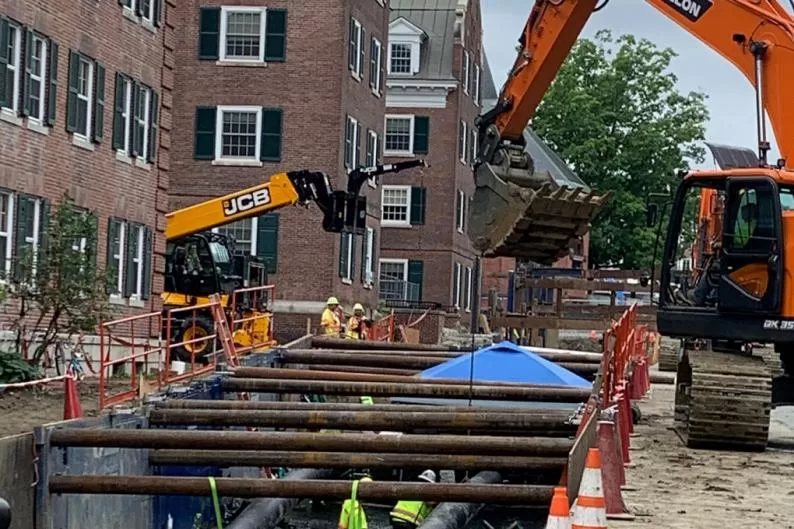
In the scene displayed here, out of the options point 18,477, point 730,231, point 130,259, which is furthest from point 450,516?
point 130,259

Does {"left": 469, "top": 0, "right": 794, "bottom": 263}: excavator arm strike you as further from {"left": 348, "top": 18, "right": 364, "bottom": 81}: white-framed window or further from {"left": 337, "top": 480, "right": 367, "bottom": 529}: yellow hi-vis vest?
{"left": 348, "top": 18, "right": 364, "bottom": 81}: white-framed window

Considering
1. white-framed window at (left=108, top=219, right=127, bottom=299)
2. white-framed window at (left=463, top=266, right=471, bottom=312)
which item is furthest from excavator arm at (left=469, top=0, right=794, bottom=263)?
Result: white-framed window at (left=463, top=266, right=471, bottom=312)

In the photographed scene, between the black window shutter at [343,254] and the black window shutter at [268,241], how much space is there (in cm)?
215

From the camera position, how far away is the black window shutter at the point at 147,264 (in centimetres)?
3447

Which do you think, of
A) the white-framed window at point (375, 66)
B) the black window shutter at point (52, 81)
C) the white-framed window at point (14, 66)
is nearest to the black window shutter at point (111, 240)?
the black window shutter at point (52, 81)

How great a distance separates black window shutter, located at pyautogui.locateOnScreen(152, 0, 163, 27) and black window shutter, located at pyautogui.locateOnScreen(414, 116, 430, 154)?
30064 mm

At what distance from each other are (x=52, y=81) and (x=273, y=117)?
62.2 feet

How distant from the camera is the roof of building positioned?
216 feet

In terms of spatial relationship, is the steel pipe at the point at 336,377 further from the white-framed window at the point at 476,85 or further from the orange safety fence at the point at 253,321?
the white-framed window at the point at 476,85

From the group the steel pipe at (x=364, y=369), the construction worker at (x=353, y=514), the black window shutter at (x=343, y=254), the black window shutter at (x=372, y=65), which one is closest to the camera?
the construction worker at (x=353, y=514)

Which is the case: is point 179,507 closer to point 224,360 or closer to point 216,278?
point 224,360

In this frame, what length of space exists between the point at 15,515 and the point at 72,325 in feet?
38.5

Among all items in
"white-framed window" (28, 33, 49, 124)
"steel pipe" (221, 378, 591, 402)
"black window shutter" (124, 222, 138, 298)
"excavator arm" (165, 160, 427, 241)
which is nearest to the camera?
"steel pipe" (221, 378, 591, 402)

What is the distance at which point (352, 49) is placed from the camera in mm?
49344
